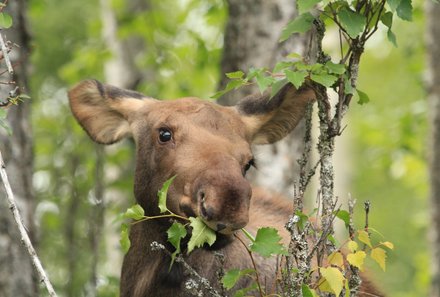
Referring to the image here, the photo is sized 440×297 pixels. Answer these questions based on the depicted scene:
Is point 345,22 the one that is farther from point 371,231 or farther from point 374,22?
point 371,231

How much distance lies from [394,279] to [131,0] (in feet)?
64.2

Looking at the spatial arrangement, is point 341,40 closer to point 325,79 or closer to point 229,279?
point 325,79

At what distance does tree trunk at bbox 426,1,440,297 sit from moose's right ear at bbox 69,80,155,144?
405 centimetres

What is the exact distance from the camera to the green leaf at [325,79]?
515 cm

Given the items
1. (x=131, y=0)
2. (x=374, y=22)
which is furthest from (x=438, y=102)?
(x=131, y=0)

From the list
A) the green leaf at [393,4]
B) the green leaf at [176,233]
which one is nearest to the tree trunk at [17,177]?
the green leaf at [176,233]

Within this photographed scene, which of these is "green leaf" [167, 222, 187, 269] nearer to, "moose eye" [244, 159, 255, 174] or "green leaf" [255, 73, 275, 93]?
"green leaf" [255, 73, 275, 93]

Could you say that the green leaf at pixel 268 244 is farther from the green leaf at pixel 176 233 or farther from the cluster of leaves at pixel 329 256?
the green leaf at pixel 176 233

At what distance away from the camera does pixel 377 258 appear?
5.09m

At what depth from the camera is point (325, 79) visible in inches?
204

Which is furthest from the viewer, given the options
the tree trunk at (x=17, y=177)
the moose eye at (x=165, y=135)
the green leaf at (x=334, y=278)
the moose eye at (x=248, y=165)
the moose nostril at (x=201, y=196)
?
the tree trunk at (x=17, y=177)

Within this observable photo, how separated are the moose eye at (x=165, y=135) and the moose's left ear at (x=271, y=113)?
740mm

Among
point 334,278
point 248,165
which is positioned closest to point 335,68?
point 334,278

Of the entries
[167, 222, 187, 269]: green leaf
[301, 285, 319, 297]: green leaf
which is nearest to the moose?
[167, 222, 187, 269]: green leaf
